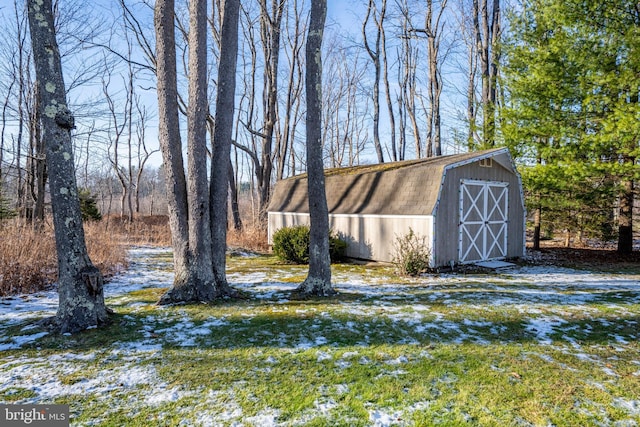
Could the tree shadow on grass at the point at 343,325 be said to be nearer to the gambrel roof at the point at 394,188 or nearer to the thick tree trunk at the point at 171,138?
the thick tree trunk at the point at 171,138

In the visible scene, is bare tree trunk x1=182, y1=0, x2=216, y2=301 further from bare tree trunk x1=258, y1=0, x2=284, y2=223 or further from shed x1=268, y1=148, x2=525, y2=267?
bare tree trunk x1=258, y1=0, x2=284, y2=223

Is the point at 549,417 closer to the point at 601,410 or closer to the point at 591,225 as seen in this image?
the point at 601,410

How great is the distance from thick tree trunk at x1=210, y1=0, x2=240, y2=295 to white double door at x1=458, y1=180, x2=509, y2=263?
5.97m

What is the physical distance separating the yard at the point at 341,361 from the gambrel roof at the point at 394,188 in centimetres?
314

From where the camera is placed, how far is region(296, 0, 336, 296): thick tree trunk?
587 cm

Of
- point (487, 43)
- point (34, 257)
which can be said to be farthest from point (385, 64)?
point (34, 257)

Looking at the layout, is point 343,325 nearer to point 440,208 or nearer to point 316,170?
point 316,170

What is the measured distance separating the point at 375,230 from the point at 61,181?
7.02 m

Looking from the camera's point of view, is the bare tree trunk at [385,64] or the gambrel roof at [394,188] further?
the bare tree trunk at [385,64]

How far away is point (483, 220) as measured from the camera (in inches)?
376

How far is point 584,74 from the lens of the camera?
382 inches

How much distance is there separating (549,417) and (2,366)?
4446 millimetres

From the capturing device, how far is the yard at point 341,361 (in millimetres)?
2516

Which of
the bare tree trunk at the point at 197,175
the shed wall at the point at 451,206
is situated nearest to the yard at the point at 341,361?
the bare tree trunk at the point at 197,175
